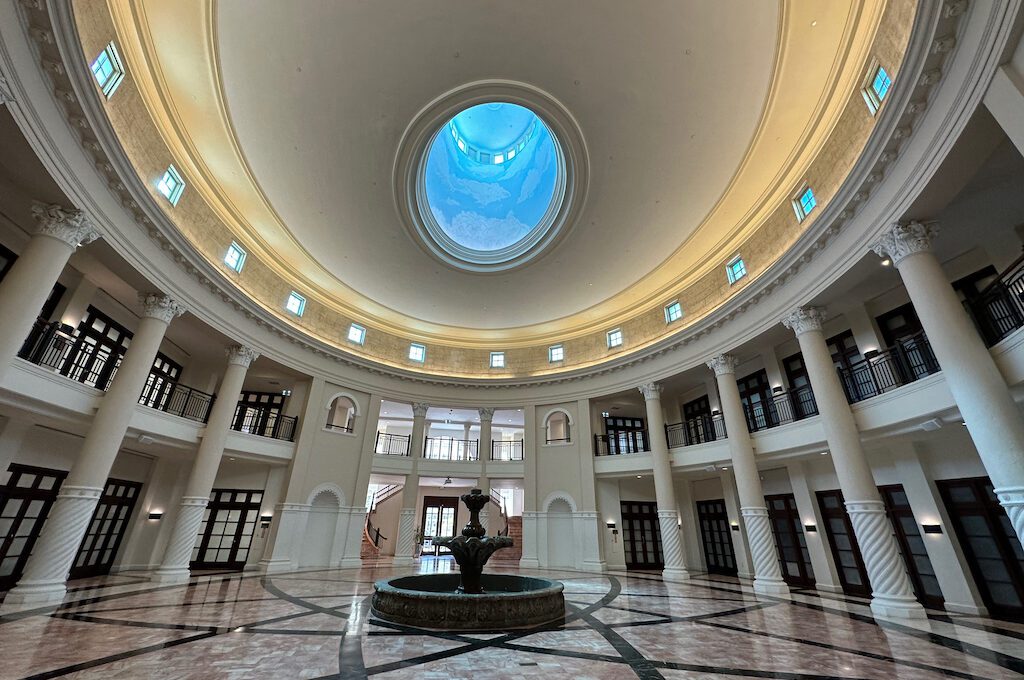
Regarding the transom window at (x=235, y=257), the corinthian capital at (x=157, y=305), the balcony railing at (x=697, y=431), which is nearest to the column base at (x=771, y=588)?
the balcony railing at (x=697, y=431)

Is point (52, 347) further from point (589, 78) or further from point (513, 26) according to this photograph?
point (589, 78)

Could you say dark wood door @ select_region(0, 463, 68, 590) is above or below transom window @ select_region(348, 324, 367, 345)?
below

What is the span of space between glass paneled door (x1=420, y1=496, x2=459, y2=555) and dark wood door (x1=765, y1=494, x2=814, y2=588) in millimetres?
15555

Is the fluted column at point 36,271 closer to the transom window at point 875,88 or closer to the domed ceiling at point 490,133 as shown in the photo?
the domed ceiling at point 490,133

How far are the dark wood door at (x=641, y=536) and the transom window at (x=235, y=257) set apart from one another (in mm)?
15179

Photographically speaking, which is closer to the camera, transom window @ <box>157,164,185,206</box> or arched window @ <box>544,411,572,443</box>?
transom window @ <box>157,164,185,206</box>

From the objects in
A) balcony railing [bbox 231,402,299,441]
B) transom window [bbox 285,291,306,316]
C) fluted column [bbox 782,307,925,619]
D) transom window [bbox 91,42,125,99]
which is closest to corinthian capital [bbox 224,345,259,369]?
balcony railing [bbox 231,402,299,441]

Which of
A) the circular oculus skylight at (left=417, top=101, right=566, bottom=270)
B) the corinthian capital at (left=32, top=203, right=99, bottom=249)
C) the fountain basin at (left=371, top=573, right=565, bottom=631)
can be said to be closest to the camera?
the fountain basin at (left=371, top=573, right=565, bottom=631)

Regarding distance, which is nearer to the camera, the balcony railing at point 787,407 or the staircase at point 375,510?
the balcony railing at point 787,407

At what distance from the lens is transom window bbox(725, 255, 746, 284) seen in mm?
12711

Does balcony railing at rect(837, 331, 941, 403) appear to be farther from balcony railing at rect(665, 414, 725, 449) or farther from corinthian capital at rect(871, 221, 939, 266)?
balcony railing at rect(665, 414, 725, 449)

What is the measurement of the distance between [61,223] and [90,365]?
4468 mm

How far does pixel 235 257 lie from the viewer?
41.9ft

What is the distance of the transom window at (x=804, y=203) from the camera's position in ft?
33.5
